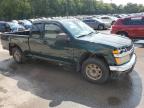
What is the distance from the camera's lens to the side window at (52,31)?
6586 mm

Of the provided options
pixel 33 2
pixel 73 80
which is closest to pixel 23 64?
pixel 73 80

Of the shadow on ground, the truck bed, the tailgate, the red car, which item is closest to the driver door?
the shadow on ground

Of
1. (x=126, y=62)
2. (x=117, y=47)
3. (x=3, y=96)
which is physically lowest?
(x=3, y=96)

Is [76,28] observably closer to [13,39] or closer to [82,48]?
[82,48]

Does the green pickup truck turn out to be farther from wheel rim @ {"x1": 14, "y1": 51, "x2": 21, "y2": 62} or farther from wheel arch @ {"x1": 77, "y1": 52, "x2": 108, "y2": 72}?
wheel rim @ {"x1": 14, "y1": 51, "x2": 21, "y2": 62}

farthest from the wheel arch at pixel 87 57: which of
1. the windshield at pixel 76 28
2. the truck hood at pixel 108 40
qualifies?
the windshield at pixel 76 28

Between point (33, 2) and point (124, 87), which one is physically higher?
point (33, 2)

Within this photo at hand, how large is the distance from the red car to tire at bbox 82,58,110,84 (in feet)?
23.8

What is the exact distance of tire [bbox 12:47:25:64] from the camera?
8.24 metres

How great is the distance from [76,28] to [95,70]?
5.03 feet

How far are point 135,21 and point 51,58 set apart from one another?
7.25 meters

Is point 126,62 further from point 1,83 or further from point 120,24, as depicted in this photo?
point 120,24

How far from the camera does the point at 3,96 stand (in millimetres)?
5539

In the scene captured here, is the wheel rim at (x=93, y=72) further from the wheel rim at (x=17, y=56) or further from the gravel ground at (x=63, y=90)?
the wheel rim at (x=17, y=56)
